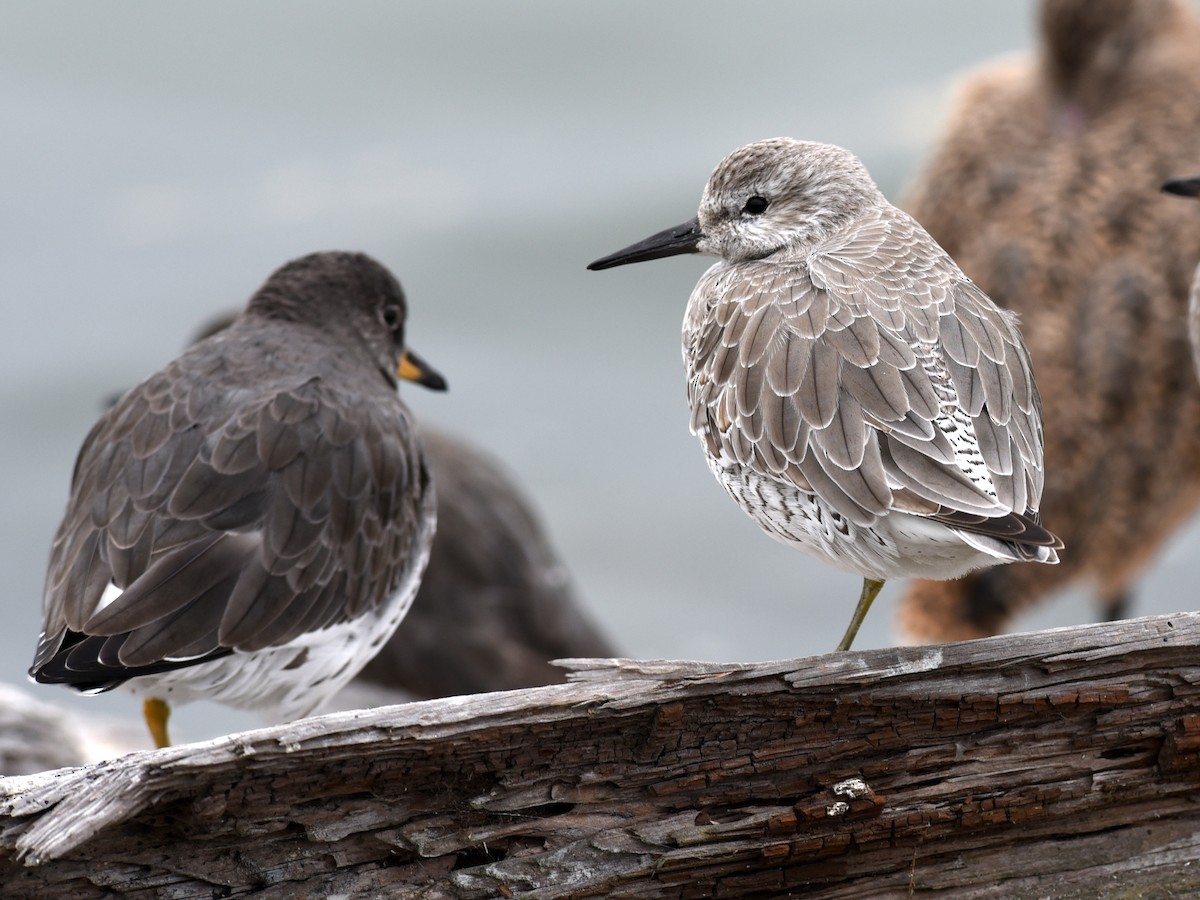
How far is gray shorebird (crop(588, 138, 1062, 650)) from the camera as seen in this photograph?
10.5 ft

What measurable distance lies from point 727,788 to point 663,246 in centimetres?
177

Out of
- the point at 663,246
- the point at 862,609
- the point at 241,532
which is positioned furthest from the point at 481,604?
the point at 862,609

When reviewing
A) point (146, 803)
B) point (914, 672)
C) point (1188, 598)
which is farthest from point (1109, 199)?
point (146, 803)

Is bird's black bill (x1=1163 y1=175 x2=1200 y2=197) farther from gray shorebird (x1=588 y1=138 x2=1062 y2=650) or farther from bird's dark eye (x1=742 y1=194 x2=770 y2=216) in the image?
bird's dark eye (x1=742 y1=194 x2=770 y2=216)

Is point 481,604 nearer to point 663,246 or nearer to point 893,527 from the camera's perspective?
point 663,246

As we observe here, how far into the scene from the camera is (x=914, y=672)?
3.11 metres

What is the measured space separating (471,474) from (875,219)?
357 cm

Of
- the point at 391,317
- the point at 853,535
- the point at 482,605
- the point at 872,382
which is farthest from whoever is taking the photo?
the point at 482,605

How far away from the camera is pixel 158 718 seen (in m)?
4.88

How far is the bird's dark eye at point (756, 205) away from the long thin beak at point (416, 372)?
1836 millimetres

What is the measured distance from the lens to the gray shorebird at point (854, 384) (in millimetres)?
3209

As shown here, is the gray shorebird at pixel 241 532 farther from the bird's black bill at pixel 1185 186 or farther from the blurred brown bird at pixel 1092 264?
the blurred brown bird at pixel 1092 264

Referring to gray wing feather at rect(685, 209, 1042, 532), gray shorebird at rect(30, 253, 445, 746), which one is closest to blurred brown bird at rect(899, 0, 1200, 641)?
gray wing feather at rect(685, 209, 1042, 532)

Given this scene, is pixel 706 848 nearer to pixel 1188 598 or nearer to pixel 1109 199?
pixel 1109 199
